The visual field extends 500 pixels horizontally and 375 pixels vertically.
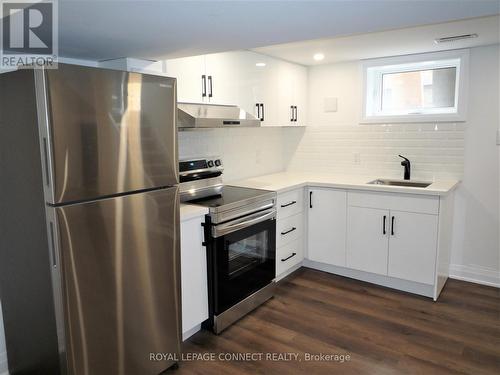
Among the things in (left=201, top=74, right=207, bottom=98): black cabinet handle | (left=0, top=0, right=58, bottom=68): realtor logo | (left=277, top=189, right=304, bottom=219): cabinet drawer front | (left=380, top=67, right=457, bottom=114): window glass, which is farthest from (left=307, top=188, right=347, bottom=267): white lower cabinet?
(left=0, top=0, right=58, bottom=68): realtor logo

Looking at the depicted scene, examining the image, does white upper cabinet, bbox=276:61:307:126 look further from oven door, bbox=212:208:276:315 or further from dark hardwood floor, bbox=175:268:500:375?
dark hardwood floor, bbox=175:268:500:375

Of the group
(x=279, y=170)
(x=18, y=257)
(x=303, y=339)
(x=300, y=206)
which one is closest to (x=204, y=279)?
(x=303, y=339)

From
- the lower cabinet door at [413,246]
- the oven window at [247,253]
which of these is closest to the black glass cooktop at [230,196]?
the oven window at [247,253]

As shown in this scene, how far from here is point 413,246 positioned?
3150mm

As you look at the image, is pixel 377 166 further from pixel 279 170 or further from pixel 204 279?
pixel 204 279

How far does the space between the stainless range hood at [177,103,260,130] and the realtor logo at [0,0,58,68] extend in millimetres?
823

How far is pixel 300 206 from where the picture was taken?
3619mm

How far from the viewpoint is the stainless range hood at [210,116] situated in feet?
8.08

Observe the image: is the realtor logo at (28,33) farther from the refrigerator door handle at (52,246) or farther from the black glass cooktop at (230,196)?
the black glass cooktop at (230,196)

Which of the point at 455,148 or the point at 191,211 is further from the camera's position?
the point at 455,148

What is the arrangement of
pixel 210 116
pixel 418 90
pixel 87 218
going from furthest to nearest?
pixel 418 90, pixel 210 116, pixel 87 218

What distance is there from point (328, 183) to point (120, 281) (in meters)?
2.23

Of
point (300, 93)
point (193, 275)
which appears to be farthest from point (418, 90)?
point (193, 275)

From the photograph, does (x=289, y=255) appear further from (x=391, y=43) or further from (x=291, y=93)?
(x=391, y=43)
